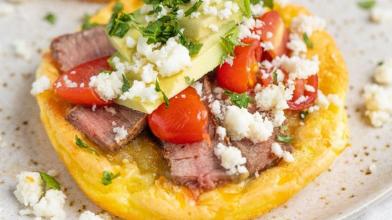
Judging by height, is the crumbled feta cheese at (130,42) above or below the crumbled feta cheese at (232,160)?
above

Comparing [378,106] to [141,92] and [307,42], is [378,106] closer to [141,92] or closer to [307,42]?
[307,42]

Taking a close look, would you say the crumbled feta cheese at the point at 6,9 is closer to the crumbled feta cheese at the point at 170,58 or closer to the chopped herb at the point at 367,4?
the crumbled feta cheese at the point at 170,58

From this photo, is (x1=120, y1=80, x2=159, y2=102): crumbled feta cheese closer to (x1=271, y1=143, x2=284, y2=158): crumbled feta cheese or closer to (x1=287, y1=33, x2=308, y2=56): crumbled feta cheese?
(x1=271, y1=143, x2=284, y2=158): crumbled feta cheese

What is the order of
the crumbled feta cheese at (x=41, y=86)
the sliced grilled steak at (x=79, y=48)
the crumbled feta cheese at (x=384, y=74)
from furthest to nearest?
Answer: the crumbled feta cheese at (x=384, y=74), the sliced grilled steak at (x=79, y=48), the crumbled feta cheese at (x=41, y=86)

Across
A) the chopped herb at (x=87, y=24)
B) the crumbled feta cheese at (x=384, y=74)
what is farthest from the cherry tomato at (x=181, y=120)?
the crumbled feta cheese at (x=384, y=74)

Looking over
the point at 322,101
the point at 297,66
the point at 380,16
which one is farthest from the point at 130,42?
the point at 380,16

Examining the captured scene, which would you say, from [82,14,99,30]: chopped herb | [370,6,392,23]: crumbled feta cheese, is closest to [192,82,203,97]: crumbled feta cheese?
[82,14,99,30]: chopped herb
